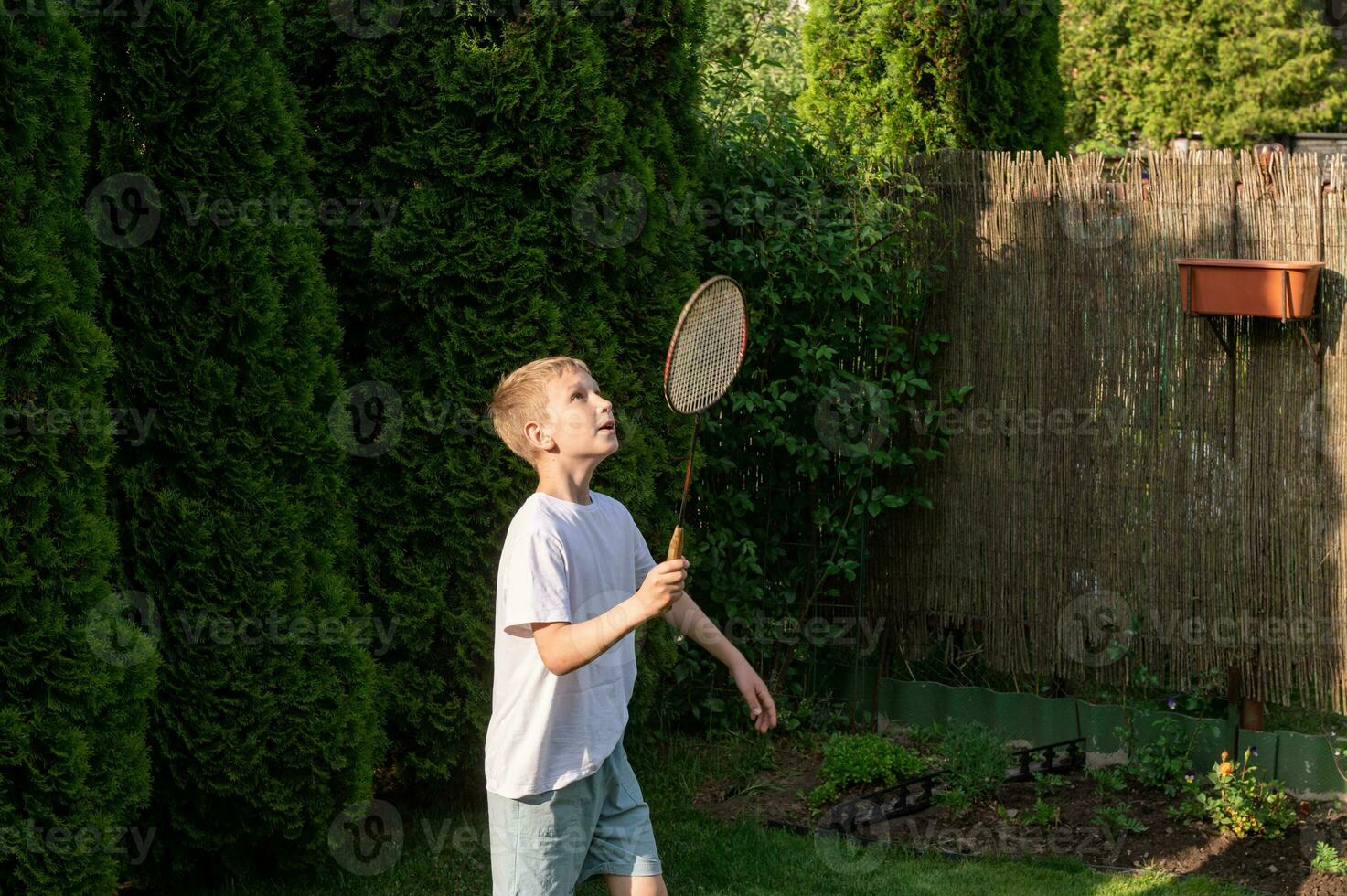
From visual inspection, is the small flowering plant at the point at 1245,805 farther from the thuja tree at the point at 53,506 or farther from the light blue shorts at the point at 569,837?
the thuja tree at the point at 53,506

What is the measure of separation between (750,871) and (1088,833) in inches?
57.9

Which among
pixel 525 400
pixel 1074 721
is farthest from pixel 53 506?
pixel 1074 721

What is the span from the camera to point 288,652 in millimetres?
4344

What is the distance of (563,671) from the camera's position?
9.77ft

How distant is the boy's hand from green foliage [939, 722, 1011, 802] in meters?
3.17

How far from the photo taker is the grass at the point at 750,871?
4.72m

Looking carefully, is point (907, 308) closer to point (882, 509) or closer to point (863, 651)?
point (882, 509)

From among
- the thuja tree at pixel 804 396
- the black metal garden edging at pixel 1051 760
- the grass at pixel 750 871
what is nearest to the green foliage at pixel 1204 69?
the thuja tree at pixel 804 396

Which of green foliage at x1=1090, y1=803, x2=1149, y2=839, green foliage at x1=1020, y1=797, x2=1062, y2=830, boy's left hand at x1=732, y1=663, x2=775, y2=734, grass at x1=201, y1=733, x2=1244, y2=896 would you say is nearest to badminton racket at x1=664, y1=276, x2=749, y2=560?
boy's left hand at x1=732, y1=663, x2=775, y2=734

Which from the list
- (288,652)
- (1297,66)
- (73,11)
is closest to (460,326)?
(288,652)

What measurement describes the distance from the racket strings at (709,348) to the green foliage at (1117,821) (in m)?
2.85

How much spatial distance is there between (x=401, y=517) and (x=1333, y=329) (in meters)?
3.87

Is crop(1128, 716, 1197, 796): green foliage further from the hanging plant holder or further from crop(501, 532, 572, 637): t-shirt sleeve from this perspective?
crop(501, 532, 572, 637): t-shirt sleeve

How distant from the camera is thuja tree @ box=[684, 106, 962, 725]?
6234 millimetres
